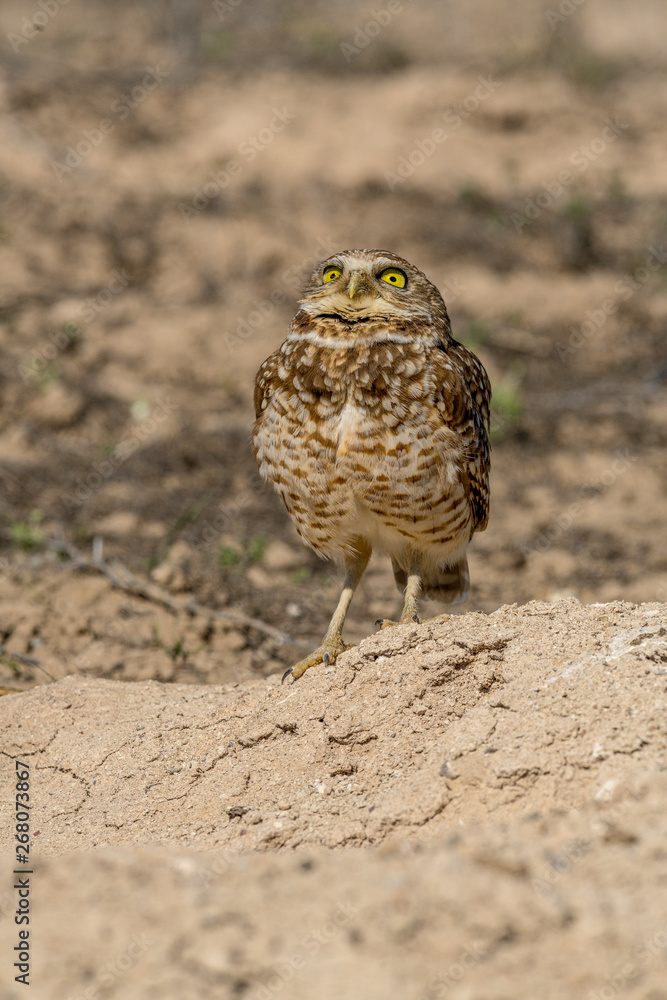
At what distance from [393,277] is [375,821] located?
263 centimetres

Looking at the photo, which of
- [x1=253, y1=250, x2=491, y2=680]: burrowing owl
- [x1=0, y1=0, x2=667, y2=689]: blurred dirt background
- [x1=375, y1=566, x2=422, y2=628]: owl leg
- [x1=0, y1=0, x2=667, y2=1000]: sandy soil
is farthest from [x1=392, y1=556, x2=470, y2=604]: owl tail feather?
[x1=0, y1=0, x2=667, y2=689]: blurred dirt background

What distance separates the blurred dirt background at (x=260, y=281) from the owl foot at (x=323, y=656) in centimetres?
135

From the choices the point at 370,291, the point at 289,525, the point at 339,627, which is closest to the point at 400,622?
the point at 339,627

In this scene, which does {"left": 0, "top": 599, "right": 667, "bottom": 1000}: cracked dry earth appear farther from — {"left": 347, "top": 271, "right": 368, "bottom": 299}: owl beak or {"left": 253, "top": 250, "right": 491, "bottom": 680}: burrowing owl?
{"left": 347, "top": 271, "right": 368, "bottom": 299}: owl beak

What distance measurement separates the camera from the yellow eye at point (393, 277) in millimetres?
4531

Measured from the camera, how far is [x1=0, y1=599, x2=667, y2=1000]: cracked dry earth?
6.77ft

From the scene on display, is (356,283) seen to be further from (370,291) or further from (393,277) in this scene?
(393,277)

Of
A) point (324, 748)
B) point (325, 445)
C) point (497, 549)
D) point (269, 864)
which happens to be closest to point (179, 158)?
point (497, 549)

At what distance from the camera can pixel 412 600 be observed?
4613 millimetres

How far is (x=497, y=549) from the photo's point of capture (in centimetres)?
786

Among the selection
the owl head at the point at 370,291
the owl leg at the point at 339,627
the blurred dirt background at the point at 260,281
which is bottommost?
the blurred dirt background at the point at 260,281

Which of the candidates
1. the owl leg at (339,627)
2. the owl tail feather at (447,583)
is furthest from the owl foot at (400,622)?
the owl tail feather at (447,583)

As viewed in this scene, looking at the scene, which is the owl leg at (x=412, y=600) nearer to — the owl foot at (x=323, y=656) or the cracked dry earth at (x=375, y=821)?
the owl foot at (x=323, y=656)

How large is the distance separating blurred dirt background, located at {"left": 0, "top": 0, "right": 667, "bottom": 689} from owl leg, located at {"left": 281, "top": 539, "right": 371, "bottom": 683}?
1.12 metres
